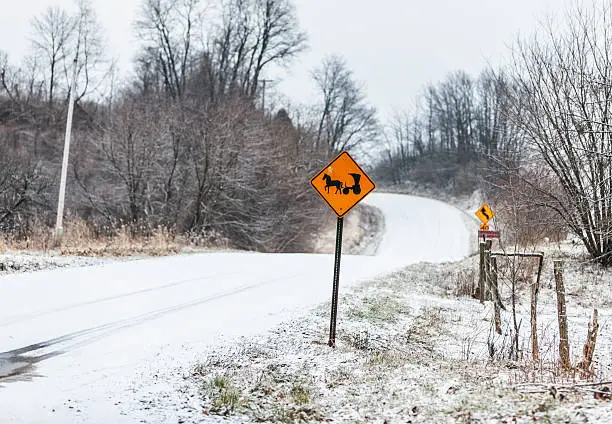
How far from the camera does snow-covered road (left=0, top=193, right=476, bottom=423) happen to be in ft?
18.3

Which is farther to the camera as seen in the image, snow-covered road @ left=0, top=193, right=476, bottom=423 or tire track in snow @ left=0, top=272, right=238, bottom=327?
tire track in snow @ left=0, top=272, right=238, bottom=327

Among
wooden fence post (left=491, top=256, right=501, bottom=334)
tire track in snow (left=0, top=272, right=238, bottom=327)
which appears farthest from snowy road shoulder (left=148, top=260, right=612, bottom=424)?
tire track in snow (left=0, top=272, right=238, bottom=327)

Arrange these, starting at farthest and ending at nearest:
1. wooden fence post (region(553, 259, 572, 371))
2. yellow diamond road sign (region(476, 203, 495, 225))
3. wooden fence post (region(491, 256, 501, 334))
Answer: yellow diamond road sign (region(476, 203, 495, 225)) < wooden fence post (region(491, 256, 501, 334)) < wooden fence post (region(553, 259, 572, 371))

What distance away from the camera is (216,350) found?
24.5 ft

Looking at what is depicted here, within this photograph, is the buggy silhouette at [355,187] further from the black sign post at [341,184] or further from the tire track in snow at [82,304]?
the tire track in snow at [82,304]

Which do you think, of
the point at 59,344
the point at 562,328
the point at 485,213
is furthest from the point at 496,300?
the point at 485,213

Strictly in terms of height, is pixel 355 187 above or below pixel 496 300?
above

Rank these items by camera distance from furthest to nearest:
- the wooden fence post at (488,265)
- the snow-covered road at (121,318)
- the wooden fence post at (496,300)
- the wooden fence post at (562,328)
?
1. the wooden fence post at (488,265)
2. the wooden fence post at (496,300)
3. the wooden fence post at (562,328)
4. the snow-covered road at (121,318)

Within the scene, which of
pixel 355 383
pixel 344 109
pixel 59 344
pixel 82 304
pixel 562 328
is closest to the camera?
pixel 355 383

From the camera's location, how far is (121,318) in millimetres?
9133

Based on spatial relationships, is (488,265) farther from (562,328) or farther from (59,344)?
(59,344)

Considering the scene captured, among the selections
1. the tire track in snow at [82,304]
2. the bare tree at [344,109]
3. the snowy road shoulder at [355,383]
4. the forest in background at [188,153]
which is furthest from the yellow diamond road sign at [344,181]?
the bare tree at [344,109]

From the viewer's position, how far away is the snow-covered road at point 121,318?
5590mm

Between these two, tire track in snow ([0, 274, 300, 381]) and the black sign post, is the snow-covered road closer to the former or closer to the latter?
tire track in snow ([0, 274, 300, 381])
